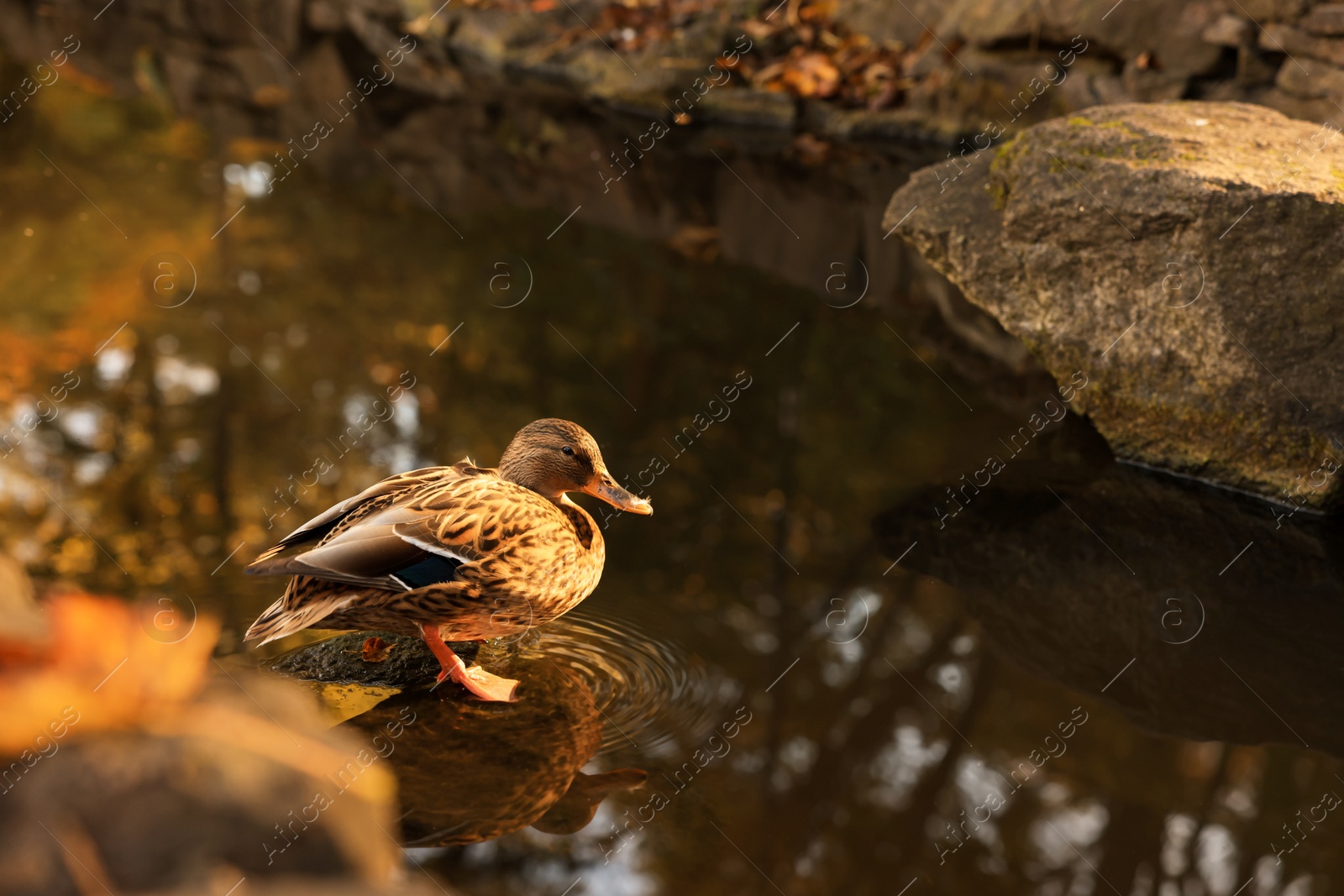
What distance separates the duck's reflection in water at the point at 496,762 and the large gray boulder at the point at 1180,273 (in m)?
3.13

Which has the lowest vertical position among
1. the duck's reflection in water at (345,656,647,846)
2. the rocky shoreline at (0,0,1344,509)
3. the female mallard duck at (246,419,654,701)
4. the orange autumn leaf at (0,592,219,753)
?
the rocky shoreline at (0,0,1344,509)

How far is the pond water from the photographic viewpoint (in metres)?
3.18

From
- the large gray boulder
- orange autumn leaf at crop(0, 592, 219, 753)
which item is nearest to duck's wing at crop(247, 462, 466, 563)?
orange autumn leaf at crop(0, 592, 219, 753)

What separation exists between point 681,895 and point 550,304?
4617 millimetres

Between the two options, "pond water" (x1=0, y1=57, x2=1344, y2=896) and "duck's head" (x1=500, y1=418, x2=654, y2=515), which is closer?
"pond water" (x1=0, y1=57, x2=1344, y2=896)

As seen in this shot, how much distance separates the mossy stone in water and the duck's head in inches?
23.9

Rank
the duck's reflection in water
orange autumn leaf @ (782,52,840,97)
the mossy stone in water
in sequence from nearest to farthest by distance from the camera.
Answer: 1. the duck's reflection in water
2. the mossy stone in water
3. orange autumn leaf @ (782,52,840,97)

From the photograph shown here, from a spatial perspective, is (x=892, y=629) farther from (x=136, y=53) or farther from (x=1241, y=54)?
(x=136, y=53)

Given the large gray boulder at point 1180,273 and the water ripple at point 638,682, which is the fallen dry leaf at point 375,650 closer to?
the water ripple at point 638,682

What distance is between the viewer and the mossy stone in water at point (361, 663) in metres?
3.61

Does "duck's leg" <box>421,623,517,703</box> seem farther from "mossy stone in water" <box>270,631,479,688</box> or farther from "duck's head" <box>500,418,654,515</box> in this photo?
"duck's head" <box>500,418,654,515</box>

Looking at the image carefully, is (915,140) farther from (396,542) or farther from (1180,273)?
(396,542)

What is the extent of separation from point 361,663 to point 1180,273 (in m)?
3.80

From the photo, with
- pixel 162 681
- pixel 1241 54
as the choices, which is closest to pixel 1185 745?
pixel 162 681
